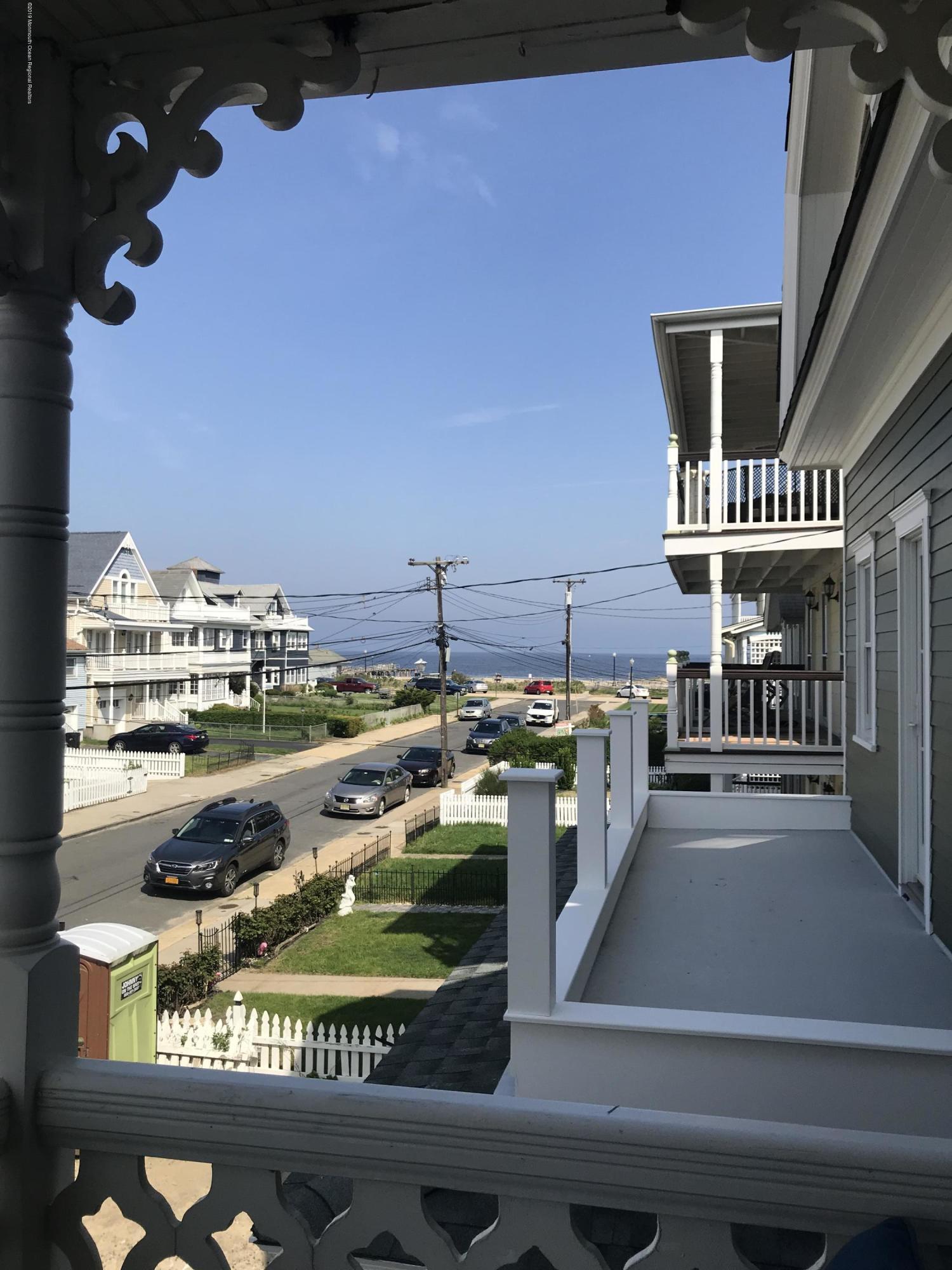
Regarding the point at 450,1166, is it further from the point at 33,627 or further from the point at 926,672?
the point at 926,672

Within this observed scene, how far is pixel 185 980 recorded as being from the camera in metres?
10.1

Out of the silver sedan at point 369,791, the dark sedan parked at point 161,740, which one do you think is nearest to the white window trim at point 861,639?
the silver sedan at point 369,791

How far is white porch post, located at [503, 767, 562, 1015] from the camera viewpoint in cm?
296

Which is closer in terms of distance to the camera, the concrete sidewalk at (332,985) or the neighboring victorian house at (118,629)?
the concrete sidewalk at (332,985)

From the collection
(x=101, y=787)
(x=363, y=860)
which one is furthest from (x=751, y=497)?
(x=101, y=787)

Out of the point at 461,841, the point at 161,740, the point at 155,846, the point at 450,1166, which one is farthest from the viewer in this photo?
the point at 161,740

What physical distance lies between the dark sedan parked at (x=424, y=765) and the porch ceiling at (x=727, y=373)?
1401 centimetres

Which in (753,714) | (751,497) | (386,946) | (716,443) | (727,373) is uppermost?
(727,373)

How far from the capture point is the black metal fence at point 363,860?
15.9 metres

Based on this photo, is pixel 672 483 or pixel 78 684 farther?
pixel 78 684

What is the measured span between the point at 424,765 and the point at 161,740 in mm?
10055

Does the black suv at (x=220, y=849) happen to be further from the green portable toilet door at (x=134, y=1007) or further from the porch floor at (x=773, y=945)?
the porch floor at (x=773, y=945)

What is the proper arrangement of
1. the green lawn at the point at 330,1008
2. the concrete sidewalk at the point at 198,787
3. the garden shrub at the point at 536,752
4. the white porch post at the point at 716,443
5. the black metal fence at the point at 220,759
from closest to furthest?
the green lawn at the point at 330,1008 → the white porch post at the point at 716,443 → the concrete sidewalk at the point at 198,787 → the garden shrub at the point at 536,752 → the black metal fence at the point at 220,759

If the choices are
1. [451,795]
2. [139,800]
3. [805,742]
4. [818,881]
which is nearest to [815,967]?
[818,881]
